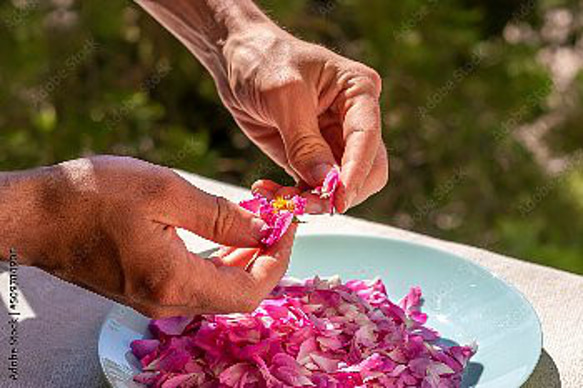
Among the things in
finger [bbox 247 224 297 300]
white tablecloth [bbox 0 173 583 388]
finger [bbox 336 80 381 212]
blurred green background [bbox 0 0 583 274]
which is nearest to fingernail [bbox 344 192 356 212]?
finger [bbox 336 80 381 212]

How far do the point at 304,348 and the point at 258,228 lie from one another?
126 millimetres

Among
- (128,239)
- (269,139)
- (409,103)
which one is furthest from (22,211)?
(409,103)

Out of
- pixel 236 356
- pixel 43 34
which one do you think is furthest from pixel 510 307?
pixel 43 34

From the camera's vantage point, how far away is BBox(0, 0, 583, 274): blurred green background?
7.80 feet

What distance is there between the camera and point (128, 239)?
2.78 feet

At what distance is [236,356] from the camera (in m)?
0.92

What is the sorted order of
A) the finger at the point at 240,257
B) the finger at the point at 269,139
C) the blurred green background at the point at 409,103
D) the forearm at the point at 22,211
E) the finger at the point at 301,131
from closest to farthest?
the forearm at the point at 22,211 < the finger at the point at 240,257 < the finger at the point at 301,131 < the finger at the point at 269,139 < the blurred green background at the point at 409,103

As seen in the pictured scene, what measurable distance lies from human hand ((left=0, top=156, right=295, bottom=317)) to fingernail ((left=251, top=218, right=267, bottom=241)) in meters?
0.05

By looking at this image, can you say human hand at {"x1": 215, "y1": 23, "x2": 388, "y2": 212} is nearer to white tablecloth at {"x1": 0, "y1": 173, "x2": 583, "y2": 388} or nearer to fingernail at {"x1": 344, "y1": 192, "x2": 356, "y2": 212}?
fingernail at {"x1": 344, "y1": 192, "x2": 356, "y2": 212}

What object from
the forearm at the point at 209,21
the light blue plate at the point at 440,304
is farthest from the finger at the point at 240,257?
the forearm at the point at 209,21

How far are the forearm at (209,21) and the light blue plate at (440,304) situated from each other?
278mm

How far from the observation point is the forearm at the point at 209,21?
1221mm

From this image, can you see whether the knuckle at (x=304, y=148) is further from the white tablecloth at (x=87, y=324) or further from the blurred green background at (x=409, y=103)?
the blurred green background at (x=409, y=103)

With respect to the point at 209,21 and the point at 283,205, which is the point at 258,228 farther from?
the point at 209,21
